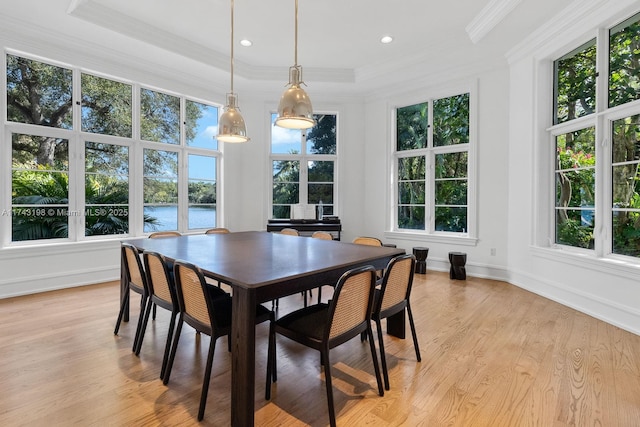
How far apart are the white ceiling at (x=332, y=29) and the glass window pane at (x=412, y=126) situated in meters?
0.62

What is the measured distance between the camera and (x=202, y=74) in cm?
523

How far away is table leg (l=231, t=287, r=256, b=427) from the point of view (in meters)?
1.53

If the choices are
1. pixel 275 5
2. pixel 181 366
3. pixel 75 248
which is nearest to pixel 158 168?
pixel 75 248

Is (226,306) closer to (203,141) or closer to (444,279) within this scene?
(444,279)

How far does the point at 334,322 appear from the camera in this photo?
5.60ft

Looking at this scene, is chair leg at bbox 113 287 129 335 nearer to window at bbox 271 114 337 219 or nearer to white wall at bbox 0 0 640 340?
white wall at bbox 0 0 640 340

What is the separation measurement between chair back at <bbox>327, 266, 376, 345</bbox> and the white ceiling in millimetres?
3411

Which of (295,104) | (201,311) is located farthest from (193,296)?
(295,104)

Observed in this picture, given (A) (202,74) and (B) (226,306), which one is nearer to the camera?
(B) (226,306)

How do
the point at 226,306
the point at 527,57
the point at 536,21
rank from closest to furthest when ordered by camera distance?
the point at 226,306 → the point at 536,21 → the point at 527,57

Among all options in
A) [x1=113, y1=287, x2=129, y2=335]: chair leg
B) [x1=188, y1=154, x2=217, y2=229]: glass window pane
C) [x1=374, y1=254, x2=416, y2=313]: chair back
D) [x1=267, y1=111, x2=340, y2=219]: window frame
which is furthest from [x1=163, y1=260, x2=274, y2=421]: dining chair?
[x1=267, y1=111, x2=340, y2=219]: window frame

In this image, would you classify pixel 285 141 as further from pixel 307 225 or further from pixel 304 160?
pixel 307 225

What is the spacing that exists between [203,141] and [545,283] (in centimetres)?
569

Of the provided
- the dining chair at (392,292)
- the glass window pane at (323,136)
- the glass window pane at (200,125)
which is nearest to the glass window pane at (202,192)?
the glass window pane at (200,125)
